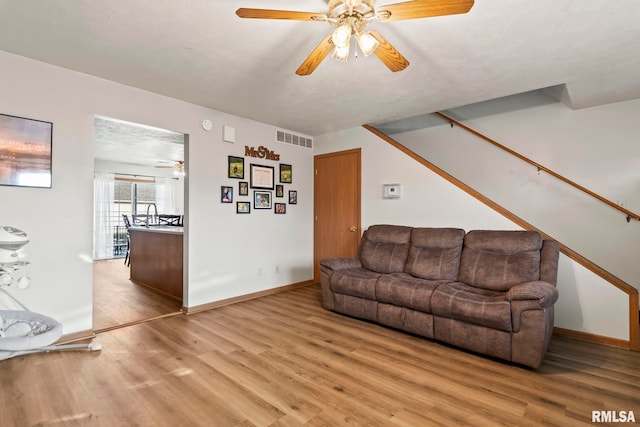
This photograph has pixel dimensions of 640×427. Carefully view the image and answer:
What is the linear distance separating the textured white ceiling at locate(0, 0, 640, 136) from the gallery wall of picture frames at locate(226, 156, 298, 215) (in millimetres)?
952

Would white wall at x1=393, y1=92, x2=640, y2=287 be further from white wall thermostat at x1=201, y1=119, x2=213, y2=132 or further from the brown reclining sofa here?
white wall thermostat at x1=201, y1=119, x2=213, y2=132

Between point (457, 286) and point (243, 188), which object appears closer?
point (457, 286)

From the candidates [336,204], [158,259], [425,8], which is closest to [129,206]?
[158,259]

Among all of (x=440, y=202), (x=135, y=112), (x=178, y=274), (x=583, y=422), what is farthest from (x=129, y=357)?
(x=440, y=202)

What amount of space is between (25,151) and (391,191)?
154 inches

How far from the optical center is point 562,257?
10.1 ft

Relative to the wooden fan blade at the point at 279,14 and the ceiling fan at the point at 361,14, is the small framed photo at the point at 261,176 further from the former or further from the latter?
the wooden fan blade at the point at 279,14

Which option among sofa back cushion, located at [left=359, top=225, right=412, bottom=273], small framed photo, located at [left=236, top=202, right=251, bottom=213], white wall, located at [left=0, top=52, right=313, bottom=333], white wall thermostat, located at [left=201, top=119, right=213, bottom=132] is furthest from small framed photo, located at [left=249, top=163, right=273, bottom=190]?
sofa back cushion, located at [left=359, top=225, right=412, bottom=273]

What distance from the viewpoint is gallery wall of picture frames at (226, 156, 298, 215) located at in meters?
4.07

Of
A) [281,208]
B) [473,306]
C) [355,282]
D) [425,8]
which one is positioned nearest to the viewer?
[425,8]

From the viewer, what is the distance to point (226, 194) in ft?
13.1

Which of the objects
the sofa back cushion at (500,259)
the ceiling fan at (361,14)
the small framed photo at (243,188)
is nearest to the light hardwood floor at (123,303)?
the small framed photo at (243,188)

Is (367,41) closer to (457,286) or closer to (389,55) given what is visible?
(389,55)

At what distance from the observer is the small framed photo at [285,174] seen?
473 centimetres
